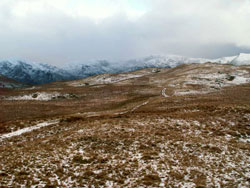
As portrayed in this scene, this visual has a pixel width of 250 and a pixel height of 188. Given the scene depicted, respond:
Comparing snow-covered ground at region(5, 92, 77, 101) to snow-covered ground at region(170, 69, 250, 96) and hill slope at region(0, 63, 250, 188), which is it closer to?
hill slope at region(0, 63, 250, 188)

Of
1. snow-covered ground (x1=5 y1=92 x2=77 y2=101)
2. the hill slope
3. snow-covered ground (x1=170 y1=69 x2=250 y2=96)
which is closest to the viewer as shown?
the hill slope

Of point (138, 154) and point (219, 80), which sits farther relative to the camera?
point (219, 80)

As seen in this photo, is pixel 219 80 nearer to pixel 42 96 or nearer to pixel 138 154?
pixel 42 96

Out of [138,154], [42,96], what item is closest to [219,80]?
[42,96]

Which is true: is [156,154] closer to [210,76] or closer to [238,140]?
[238,140]

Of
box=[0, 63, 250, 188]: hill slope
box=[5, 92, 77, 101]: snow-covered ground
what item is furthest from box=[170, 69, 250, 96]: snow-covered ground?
box=[0, 63, 250, 188]: hill slope

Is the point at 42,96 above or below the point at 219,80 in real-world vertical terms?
below

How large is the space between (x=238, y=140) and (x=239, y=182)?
9281 mm

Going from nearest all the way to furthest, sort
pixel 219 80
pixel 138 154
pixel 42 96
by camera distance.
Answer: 1. pixel 138 154
2. pixel 42 96
3. pixel 219 80

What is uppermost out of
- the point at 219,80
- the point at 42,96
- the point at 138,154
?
the point at 219,80

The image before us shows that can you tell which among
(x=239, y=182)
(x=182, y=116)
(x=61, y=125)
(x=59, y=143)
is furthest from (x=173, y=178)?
(x=61, y=125)

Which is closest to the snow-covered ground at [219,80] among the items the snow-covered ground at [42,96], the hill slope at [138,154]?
the snow-covered ground at [42,96]

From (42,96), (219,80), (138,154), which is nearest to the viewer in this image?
(138,154)

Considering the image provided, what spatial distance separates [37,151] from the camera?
1736cm
